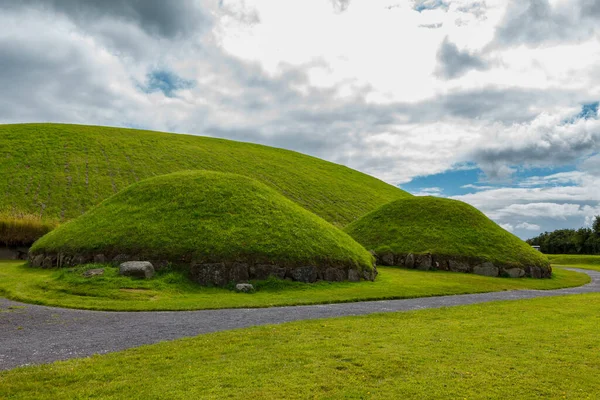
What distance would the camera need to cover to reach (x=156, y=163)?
8081 cm

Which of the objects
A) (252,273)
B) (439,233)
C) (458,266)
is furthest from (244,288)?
(439,233)

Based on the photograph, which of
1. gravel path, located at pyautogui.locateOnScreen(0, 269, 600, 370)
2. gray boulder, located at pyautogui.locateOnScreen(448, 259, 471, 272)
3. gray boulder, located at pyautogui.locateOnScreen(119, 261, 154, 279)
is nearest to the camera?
gravel path, located at pyautogui.locateOnScreen(0, 269, 600, 370)

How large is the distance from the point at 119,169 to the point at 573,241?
104 m

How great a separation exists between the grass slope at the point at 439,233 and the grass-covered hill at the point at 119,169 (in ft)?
61.6

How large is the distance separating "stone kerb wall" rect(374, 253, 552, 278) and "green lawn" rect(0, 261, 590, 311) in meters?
11.6

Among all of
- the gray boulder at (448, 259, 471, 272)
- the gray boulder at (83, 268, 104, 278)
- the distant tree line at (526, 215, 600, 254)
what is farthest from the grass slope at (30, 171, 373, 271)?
the distant tree line at (526, 215, 600, 254)

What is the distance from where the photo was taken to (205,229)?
2758 centimetres

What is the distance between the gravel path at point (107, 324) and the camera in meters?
11.5

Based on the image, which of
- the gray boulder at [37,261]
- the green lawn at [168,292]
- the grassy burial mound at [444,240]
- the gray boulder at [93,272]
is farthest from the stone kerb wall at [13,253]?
the grassy burial mound at [444,240]

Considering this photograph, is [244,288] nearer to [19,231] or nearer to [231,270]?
[231,270]

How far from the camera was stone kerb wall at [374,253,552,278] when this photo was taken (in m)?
39.2

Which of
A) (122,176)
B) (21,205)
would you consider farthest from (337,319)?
(122,176)

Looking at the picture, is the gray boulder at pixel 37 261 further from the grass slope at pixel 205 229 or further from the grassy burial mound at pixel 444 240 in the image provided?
the grassy burial mound at pixel 444 240

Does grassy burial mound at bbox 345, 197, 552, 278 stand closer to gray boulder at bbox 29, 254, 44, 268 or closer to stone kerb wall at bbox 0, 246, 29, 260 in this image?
gray boulder at bbox 29, 254, 44, 268
